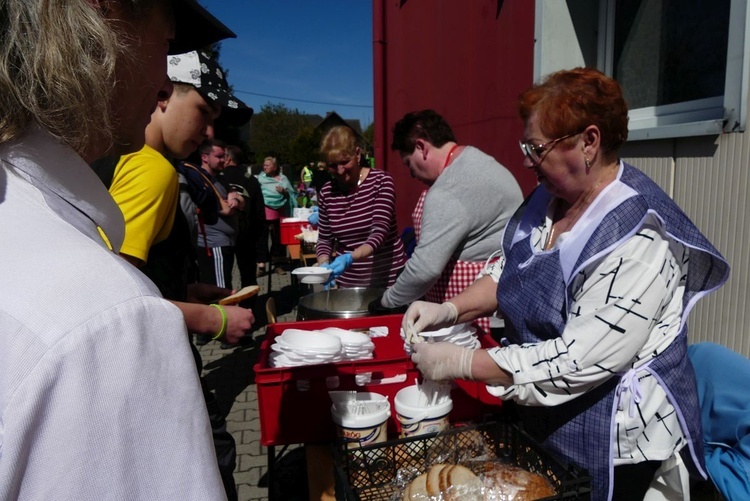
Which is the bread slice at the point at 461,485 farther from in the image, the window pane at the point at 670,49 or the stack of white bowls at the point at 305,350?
the window pane at the point at 670,49

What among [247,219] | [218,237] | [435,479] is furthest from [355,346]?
[247,219]

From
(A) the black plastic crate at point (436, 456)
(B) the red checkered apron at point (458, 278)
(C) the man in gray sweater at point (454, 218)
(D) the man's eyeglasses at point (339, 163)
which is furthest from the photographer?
(D) the man's eyeglasses at point (339, 163)

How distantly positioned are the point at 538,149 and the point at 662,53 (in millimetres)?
1607

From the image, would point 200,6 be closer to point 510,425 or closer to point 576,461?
point 510,425

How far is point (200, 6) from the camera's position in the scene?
111 cm

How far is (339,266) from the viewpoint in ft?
11.9

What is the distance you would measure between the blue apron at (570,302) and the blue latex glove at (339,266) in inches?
83.2

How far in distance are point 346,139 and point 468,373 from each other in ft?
8.59

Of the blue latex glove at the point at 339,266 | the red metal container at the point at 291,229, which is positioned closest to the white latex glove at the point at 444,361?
the blue latex glove at the point at 339,266

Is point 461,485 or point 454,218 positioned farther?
point 454,218

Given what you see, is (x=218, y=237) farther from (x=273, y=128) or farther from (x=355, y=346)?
→ (x=273, y=128)

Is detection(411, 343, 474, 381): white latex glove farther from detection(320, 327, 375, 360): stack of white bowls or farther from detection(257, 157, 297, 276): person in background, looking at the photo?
detection(257, 157, 297, 276): person in background

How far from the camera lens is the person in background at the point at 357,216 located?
3.80m

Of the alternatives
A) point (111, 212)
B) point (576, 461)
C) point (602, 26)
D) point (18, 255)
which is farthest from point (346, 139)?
point (18, 255)
